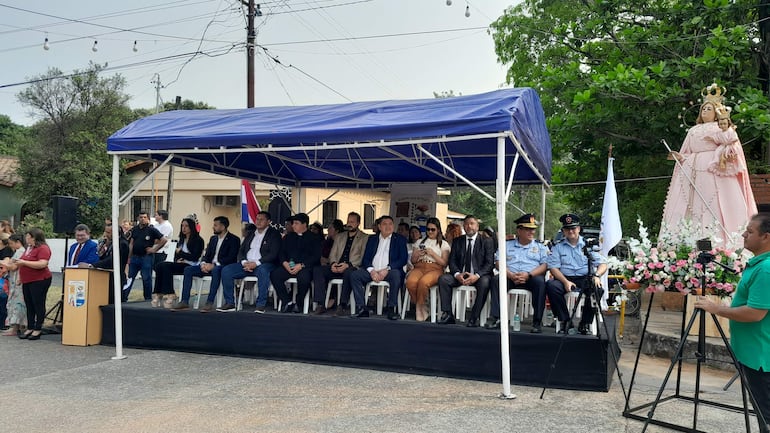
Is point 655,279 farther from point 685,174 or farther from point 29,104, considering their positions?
point 29,104

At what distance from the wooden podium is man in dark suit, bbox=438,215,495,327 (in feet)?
15.2

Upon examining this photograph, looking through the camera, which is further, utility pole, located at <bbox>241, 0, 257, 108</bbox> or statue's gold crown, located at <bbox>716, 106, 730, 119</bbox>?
utility pole, located at <bbox>241, 0, 257, 108</bbox>

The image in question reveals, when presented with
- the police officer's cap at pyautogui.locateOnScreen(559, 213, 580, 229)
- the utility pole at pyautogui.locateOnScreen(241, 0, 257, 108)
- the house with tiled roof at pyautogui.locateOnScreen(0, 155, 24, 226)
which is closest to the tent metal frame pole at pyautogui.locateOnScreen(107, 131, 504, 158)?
the police officer's cap at pyautogui.locateOnScreen(559, 213, 580, 229)

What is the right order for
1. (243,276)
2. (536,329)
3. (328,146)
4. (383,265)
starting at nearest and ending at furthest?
(536,329), (328,146), (383,265), (243,276)

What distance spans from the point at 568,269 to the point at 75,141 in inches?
950

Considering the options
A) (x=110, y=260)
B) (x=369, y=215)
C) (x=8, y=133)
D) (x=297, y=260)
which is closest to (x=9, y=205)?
(x=8, y=133)

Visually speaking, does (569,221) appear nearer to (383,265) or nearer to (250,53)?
(383,265)

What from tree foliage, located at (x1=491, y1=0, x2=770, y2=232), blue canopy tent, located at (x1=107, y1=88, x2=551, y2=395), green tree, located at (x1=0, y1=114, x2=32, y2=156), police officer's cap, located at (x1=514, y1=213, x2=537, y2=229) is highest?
green tree, located at (x1=0, y1=114, x2=32, y2=156)

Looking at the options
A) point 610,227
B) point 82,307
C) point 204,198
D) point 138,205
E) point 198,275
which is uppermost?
point 204,198

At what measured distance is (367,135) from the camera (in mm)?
6055

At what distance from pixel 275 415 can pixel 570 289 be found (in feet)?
10.5

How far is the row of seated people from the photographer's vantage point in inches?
256

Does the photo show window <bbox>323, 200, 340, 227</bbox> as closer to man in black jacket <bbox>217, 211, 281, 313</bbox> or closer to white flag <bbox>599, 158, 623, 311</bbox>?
man in black jacket <bbox>217, 211, 281, 313</bbox>

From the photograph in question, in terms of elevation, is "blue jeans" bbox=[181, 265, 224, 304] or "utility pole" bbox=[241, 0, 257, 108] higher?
"utility pole" bbox=[241, 0, 257, 108]
